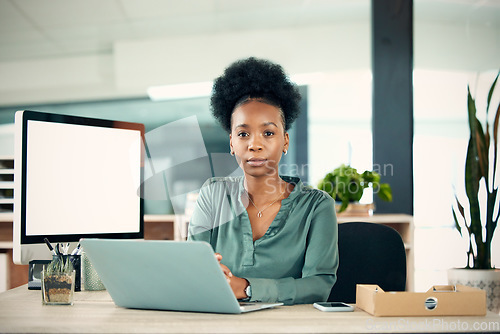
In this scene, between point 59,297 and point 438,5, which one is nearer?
point 59,297

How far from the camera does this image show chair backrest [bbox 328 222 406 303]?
5.40 ft

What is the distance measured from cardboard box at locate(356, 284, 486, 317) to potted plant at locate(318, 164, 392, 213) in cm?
201

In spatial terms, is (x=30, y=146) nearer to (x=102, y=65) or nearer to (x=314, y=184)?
(x=314, y=184)

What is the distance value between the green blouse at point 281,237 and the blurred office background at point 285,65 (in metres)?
1.98

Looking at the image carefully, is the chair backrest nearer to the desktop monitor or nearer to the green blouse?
the green blouse

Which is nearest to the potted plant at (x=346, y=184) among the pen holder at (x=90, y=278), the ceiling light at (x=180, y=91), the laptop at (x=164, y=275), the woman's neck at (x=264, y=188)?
the ceiling light at (x=180, y=91)

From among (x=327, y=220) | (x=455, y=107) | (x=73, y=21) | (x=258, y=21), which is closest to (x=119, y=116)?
(x=73, y=21)

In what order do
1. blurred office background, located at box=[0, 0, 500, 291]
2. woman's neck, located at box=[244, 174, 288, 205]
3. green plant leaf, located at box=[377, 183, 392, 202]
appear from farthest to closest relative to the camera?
blurred office background, located at box=[0, 0, 500, 291]
green plant leaf, located at box=[377, 183, 392, 202]
woman's neck, located at box=[244, 174, 288, 205]

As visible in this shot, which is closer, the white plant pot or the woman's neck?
the woman's neck

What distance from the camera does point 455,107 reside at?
3504 millimetres

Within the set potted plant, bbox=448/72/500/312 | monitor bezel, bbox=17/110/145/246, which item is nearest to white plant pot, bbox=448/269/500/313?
potted plant, bbox=448/72/500/312

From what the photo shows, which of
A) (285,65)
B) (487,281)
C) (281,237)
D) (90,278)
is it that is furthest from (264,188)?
(285,65)

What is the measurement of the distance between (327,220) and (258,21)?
2.86 meters

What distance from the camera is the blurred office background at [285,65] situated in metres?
3.47
